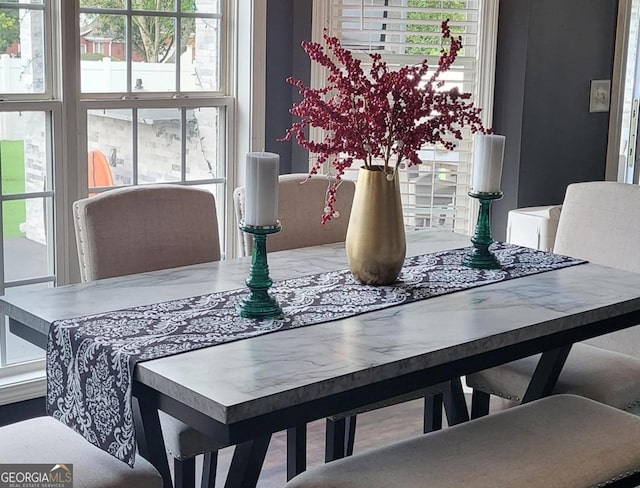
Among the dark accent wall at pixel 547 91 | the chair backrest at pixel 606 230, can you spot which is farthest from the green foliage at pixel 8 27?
the dark accent wall at pixel 547 91

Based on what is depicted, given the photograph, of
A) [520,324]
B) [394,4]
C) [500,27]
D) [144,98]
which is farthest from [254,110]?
[520,324]

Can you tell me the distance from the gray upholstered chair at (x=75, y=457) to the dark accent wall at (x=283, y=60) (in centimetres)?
194

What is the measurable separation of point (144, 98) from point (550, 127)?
6.32ft

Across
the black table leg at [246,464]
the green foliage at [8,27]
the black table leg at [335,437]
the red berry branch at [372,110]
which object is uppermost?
the green foliage at [8,27]

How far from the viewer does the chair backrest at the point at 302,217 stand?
3059mm

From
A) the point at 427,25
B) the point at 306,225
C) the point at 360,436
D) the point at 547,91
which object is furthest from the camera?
the point at 547,91

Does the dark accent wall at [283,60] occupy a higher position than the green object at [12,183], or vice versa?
the dark accent wall at [283,60]

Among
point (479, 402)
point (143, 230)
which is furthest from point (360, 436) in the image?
point (143, 230)

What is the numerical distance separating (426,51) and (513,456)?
2.39 meters

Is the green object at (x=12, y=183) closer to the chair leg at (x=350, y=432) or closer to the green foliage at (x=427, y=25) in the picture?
the chair leg at (x=350, y=432)

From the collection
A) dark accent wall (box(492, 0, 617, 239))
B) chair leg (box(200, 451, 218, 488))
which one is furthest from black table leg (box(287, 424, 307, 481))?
dark accent wall (box(492, 0, 617, 239))

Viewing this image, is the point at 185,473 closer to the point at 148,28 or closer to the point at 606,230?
the point at 606,230

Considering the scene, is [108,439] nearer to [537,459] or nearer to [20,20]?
[537,459]

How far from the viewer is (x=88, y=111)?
133 inches
